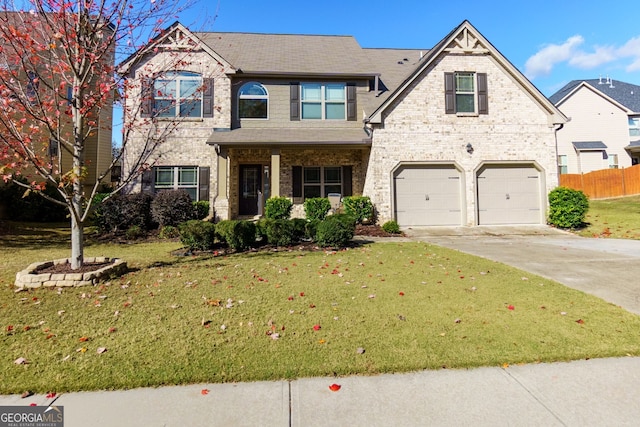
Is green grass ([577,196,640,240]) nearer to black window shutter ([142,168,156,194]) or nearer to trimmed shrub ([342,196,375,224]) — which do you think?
trimmed shrub ([342,196,375,224])

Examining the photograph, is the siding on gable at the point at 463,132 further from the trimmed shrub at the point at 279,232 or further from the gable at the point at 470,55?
the trimmed shrub at the point at 279,232

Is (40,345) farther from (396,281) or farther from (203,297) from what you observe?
(396,281)

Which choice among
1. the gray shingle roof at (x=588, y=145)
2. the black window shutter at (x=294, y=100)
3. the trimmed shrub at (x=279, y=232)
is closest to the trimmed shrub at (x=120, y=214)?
the trimmed shrub at (x=279, y=232)

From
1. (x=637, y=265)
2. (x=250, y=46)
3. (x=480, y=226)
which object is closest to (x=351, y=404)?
(x=637, y=265)

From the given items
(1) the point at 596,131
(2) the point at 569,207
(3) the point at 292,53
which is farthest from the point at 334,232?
(1) the point at 596,131

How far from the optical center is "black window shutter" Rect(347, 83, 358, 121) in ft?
49.8

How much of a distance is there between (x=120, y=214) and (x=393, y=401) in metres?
11.6

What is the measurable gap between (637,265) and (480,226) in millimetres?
6707

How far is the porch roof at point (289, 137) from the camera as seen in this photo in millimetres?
13297

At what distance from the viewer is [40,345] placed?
3.65 meters

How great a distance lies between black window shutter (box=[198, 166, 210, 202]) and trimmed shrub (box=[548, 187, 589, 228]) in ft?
46.1

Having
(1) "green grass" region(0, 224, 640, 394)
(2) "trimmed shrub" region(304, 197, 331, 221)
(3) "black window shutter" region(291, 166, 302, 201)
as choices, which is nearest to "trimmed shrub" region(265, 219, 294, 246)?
(1) "green grass" region(0, 224, 640, 394)

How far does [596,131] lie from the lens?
1025 inches

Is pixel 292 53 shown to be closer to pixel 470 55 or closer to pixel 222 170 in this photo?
pixel 222 170
